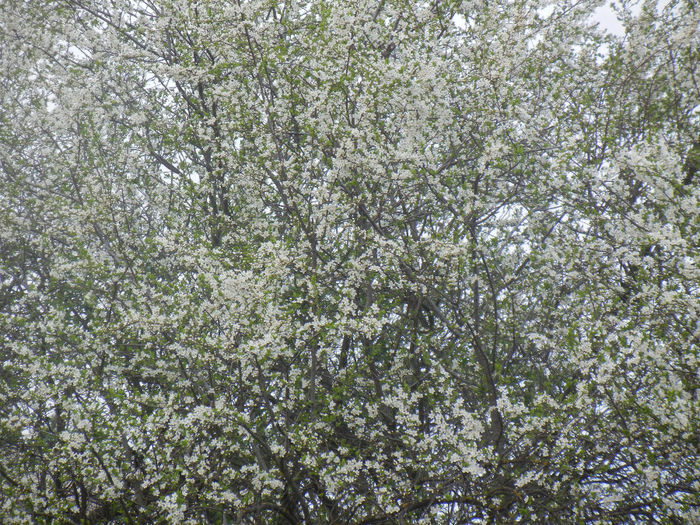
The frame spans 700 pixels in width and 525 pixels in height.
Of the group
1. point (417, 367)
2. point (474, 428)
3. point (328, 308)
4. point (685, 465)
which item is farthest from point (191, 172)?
point (685, 465)

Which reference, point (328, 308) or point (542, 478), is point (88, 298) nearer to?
point (328, 308)

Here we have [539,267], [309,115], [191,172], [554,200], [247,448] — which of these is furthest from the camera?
[191,172]

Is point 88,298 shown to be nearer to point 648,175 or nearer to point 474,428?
point 474,428

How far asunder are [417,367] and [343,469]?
3.02 metres

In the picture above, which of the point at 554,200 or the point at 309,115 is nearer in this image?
the point at 309,115

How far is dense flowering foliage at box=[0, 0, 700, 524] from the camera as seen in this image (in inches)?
269

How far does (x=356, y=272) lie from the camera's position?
8.44 metres

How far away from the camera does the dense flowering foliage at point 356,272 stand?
22.5 ft

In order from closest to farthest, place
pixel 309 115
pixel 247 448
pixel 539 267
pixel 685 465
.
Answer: pixel 685 465, pixel 247 448, pixel 309 115, pixel 539 267

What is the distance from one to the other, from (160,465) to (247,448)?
115 cm

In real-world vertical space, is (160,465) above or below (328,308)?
below

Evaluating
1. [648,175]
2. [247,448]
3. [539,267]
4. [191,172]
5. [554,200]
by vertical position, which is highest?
[191,172]

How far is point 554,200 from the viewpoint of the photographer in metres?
10.2

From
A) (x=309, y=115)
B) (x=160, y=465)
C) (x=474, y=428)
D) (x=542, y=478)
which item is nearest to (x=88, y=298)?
(x=160, y=465)
